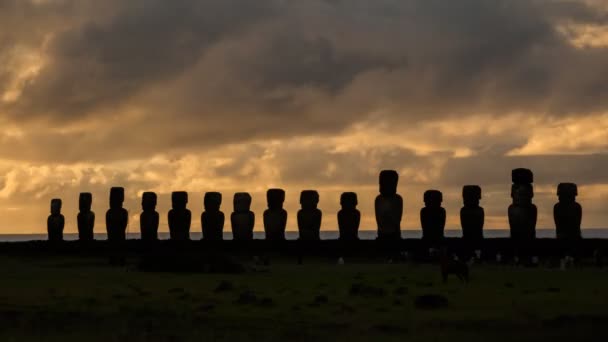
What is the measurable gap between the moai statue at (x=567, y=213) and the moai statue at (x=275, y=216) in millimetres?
10230

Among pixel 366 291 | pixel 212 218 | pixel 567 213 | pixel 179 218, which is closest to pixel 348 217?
pixel 212 218

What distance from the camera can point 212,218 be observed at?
1534 inches

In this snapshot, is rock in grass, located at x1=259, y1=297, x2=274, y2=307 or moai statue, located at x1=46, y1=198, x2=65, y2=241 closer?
rock in grass, located at x1=259, y1=297, x2=274, y2=307

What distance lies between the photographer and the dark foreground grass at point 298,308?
523 inches

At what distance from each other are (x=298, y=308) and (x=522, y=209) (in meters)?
19.6

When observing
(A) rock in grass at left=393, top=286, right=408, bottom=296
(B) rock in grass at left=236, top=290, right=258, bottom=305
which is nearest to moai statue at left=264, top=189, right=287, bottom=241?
(A) rock in grass at left=393, top=286, right=408, bottom=296

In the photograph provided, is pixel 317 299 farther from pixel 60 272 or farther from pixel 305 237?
pixel 305 237

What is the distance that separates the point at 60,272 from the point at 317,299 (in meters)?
11.1

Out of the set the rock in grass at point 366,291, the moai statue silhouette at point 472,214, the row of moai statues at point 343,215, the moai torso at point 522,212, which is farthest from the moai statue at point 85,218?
the rock in grass at point 366,291

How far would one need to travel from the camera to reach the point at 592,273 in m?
24.7

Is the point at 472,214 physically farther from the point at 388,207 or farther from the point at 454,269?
the point at 454,269

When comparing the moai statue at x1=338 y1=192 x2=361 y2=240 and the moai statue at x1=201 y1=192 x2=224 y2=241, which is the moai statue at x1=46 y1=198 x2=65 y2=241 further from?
the moai statue at x1=338 y1=192 x2=361 y2=240

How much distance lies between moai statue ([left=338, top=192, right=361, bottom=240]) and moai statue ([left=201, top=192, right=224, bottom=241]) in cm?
522

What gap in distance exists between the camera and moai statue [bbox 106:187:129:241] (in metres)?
40.6
